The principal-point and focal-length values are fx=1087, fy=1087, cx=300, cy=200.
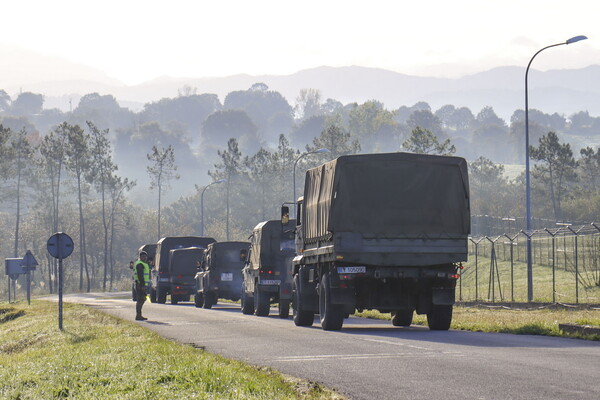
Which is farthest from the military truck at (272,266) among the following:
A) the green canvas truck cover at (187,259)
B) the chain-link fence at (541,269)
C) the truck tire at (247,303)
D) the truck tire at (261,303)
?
the green canvas truck cover at (187,259)

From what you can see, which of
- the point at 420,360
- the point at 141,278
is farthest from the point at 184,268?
the point at 420,360

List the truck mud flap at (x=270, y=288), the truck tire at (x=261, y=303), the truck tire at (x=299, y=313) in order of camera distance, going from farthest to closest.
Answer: the truck tire at (x=261, y=303), the truck mud flap at (x=270, y=288), the truck tire at (x=299, y=313)

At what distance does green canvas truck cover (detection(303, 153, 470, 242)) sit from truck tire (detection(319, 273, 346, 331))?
1.01m

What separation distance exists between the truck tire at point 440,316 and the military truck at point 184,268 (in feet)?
81.2

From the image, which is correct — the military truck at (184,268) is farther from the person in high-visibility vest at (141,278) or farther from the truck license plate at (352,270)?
the truck license plate at (352,270)

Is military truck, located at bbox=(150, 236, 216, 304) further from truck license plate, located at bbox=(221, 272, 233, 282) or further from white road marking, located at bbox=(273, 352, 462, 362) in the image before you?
white road marking, located at bbox=(273, 352, 462, 362)

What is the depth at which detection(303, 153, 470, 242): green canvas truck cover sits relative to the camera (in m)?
21.9

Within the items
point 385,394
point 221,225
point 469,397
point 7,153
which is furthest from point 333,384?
point 221,225

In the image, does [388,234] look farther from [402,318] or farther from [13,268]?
[13,268]

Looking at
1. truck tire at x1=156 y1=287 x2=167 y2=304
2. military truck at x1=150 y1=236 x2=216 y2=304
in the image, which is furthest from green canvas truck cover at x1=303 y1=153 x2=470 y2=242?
truck tire at x1=156 y1=287 x2=167 y2=304

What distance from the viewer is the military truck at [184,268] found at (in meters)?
46.8

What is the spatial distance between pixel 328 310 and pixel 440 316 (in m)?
2.32

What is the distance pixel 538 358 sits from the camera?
14.5 meters

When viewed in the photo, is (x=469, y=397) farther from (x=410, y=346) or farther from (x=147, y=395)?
(x=410, y=346)
